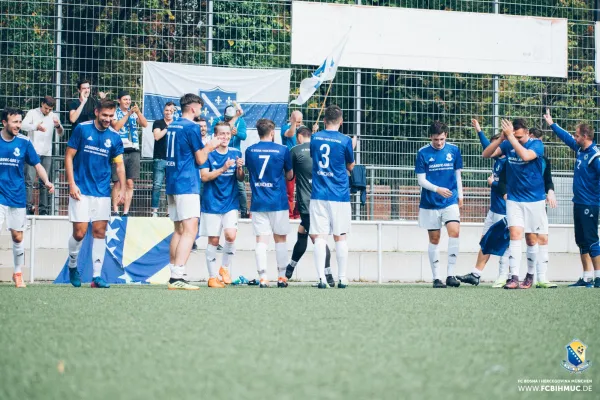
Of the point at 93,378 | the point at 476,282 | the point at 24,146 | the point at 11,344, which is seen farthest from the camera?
the point at 476,282

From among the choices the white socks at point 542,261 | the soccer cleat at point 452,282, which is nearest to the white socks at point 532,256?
the white socks at point 542,261

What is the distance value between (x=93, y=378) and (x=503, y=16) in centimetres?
1449

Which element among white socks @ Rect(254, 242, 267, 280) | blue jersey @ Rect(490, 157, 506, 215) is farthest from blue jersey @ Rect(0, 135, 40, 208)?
blue jersey @ Rect(490, 157, 506, 215)

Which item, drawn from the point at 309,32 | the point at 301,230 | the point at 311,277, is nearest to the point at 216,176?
the point at 301,230

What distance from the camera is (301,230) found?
12.6 metres

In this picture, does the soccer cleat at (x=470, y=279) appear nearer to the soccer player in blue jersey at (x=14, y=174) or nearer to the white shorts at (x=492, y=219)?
the white shorts at (x=492, y=219)

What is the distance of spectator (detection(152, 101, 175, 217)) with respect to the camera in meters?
14.4

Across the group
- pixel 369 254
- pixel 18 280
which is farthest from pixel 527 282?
pixel 18 280

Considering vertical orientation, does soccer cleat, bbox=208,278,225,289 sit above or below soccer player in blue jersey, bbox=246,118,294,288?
below

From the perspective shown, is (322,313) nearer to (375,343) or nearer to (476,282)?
(375,343)

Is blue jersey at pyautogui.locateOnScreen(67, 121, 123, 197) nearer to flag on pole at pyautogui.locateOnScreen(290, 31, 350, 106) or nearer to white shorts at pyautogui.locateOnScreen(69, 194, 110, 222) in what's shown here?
white shorts at pyautogui.locateOnScreen(69, 194, 110, 222)

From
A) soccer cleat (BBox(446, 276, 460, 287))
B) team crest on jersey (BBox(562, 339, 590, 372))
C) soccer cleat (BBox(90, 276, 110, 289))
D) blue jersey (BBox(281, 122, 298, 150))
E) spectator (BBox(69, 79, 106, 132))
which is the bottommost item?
soccer cleat (BBox(446, 276, 460, 287))

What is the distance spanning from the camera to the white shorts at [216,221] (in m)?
12.0

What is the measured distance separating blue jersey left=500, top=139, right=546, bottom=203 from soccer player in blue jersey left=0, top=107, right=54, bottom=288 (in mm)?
6071
